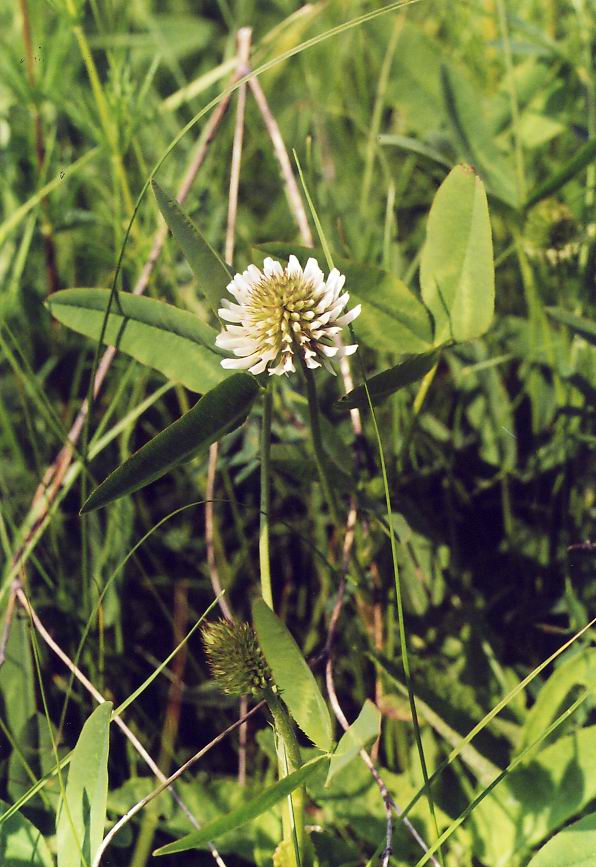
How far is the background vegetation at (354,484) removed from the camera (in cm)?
93

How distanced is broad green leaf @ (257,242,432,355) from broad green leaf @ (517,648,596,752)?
1.14 feet

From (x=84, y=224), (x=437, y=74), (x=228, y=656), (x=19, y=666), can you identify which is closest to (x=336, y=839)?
(x=228, y=656)

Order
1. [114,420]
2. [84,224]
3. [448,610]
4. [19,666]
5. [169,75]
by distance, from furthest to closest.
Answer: [169,75], [84,224], [114,420], [448,610], [19,666]

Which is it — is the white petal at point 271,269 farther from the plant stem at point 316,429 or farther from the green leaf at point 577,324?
the green leaf at point 577,324

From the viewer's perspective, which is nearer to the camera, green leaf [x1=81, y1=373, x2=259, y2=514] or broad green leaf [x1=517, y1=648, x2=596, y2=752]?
green leaf [x1=81, y1=373, x2=259, y2=514]

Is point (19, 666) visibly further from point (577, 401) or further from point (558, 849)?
point (577, 401)

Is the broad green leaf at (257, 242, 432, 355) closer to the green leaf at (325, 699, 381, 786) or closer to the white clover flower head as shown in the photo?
the white clover flower head

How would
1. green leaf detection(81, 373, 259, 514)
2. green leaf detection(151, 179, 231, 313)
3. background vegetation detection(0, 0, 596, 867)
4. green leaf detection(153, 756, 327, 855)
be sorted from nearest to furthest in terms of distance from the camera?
green leaf detection(153, 756, 327, 855) → green leaf detection(81, 373, 259, 514) → green leaf detection(151, 179, 231, 313) → background vegetation detection(0, 0, 596, 867)

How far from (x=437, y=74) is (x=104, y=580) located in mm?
938

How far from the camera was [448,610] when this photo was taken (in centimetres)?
108

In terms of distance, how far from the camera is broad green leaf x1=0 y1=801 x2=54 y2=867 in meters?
0.82

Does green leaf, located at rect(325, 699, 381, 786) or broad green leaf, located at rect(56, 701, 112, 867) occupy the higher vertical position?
broad green leaf, located at rect(56, 701, 112, 867)

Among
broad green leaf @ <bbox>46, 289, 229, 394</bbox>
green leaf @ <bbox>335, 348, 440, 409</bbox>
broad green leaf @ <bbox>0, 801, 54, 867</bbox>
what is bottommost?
broad green leaf @ <bbox>0, 801, 54, 867</bbox>

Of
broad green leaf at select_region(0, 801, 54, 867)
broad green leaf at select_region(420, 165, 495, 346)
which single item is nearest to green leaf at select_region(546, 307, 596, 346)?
broad green leaf at select_region(420, 165, 495, 346)
